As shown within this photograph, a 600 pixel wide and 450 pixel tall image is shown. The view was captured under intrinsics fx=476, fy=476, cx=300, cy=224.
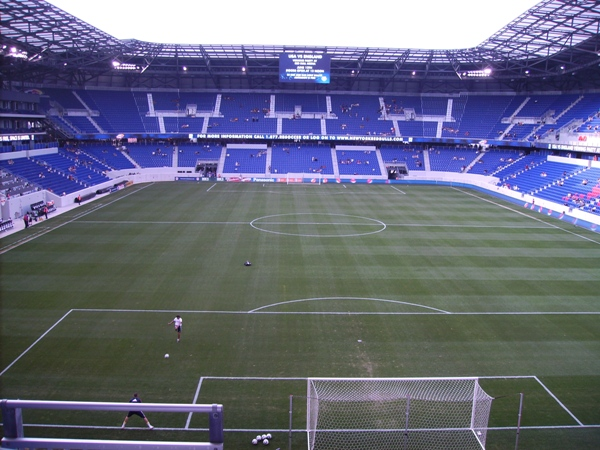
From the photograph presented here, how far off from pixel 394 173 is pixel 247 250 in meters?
45.1

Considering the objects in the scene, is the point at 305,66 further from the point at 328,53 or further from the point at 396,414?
the point at 396,414

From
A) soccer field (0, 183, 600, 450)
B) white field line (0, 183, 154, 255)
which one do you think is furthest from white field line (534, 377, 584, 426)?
white field line (0, 183, 154, 255)

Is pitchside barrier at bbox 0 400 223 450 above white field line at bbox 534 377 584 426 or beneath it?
above

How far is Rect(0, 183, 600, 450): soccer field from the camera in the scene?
575 inches

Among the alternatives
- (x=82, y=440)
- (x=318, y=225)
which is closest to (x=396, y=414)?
(x=82, y=440)

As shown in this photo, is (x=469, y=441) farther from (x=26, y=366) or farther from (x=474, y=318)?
(x=26, y=366)

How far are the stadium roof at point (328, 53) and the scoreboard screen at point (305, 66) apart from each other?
3.15 ft

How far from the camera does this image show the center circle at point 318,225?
→ 36438 millimetres

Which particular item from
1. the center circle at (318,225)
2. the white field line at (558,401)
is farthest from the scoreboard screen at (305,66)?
the white field line at (558,401)

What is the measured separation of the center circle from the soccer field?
0.33 m

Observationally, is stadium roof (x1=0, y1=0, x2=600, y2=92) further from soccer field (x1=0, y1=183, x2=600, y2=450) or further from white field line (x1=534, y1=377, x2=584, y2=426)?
white field line (x1=534, y1=377, x2=584, y2=426)

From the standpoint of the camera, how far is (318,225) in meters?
39.0

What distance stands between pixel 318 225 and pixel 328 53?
40029 millimetres

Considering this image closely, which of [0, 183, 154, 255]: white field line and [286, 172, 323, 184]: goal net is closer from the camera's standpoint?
[0, 183, 154, 255]: white field line
